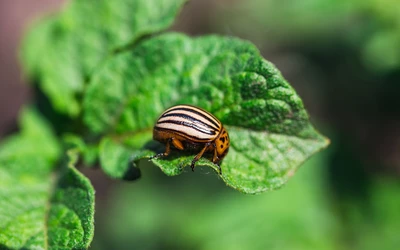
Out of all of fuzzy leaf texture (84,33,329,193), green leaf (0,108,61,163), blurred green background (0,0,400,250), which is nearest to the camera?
fuzzy leaf texture (84,33,329,193)

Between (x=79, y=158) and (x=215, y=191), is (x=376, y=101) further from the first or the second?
(x=79, y=158)

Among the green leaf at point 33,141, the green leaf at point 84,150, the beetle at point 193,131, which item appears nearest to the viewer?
the beetle at point 193,131

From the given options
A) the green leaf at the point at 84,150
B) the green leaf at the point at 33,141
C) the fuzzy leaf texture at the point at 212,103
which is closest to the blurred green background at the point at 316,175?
the green leaf at the point at 33,141

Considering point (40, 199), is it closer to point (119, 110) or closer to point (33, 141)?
point (33, 141)

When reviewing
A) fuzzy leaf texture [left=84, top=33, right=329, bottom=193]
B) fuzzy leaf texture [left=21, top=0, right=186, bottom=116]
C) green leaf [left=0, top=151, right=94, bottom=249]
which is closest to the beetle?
fuzzy leaf texture [left=84, top=33, right=329, bottom=193]

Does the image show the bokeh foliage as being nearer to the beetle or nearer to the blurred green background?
the beetle

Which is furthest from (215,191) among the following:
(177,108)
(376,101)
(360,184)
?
(177,108)

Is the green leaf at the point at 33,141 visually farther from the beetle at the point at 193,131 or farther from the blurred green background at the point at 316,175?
the beetle at the point at 193,131

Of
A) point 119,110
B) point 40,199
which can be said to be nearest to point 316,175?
point 119,110
